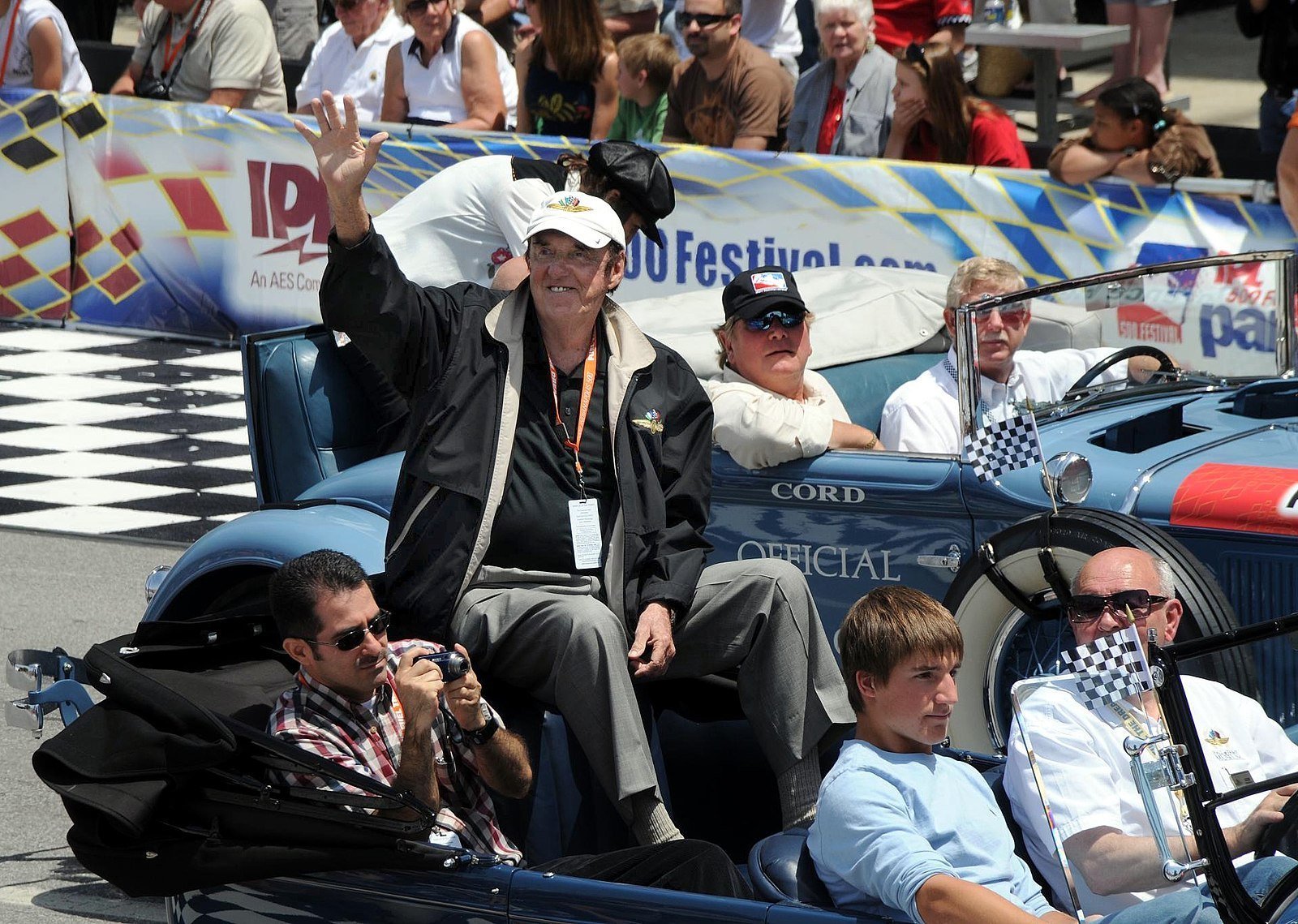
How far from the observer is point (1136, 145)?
8.09m

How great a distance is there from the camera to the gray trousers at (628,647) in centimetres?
386

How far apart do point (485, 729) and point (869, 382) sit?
2.52 m

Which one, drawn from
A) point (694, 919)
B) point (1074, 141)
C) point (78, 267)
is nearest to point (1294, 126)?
point (1074, 141)

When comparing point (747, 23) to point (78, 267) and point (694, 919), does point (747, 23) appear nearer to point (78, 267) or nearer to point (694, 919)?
point (78, 267)

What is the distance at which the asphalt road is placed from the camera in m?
4.61

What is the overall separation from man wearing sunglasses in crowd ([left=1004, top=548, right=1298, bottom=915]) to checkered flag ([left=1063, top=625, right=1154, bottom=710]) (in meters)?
0.03

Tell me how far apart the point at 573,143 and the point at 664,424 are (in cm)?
553

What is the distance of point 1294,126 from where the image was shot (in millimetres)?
7262

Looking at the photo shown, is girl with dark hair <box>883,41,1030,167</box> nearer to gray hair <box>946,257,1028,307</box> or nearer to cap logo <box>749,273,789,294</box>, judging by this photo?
gray hair <box>946,257,1028,307</box>

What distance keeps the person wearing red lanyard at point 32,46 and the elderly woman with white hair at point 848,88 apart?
15.1ft

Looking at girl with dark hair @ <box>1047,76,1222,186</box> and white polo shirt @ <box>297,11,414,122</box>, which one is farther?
white polo shirt @ <box>297,11,414,122</box>

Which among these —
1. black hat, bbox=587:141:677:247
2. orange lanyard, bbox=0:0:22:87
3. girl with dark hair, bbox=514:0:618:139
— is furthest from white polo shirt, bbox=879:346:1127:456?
orange lanyard, bbox=0:0:22:87

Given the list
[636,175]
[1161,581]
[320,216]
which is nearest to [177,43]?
[320,216]

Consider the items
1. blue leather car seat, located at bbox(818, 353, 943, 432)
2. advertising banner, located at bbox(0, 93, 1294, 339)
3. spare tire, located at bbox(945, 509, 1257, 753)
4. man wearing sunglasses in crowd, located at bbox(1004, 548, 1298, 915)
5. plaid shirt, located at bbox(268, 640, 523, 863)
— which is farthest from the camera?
advertising banner, located at bbox(0, 93, 1294, 339)
